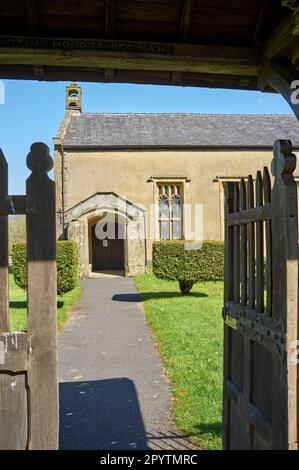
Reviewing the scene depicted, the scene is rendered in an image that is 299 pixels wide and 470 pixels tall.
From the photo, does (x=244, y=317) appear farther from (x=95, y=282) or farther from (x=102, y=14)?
(x=95, y=282)

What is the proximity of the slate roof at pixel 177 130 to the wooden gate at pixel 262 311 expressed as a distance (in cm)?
1916

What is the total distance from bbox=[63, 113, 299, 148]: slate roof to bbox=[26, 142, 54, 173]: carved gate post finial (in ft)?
63.5

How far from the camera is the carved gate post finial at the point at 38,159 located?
2262 millimetres

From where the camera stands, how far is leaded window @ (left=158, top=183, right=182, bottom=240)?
21.6m

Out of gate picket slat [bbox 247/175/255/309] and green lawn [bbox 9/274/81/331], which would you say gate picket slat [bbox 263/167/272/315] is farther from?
green lawn [bbox 9/274/81/331]

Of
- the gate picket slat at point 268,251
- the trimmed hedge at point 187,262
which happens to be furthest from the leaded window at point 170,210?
the gate picket slat at point 268,251

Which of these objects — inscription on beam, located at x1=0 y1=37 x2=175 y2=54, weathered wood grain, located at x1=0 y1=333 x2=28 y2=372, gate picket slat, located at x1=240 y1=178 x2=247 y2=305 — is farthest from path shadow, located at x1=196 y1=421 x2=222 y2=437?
inscription on beam, located at x1=0 y1=37 x2=175 y2=54

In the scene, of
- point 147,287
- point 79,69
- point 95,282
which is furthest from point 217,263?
point 79,69

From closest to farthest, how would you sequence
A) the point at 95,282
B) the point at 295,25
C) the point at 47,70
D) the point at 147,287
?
the point at 295,25, the point at 47,70, the point at 147,287, the point at 95,282

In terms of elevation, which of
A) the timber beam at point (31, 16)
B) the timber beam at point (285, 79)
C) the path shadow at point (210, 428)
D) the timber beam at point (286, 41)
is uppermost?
the timber beam at point (31, 16)

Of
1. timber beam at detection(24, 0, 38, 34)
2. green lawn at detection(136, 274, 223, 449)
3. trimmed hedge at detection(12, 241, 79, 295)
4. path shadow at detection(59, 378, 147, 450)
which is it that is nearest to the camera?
timber beam at detection(24, 0, 38, 34)

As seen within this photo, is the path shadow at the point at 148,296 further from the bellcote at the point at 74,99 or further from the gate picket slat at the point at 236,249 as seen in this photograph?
the bellcote at the point at 74,99

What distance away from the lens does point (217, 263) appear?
562 inches

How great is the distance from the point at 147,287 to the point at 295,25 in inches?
532
